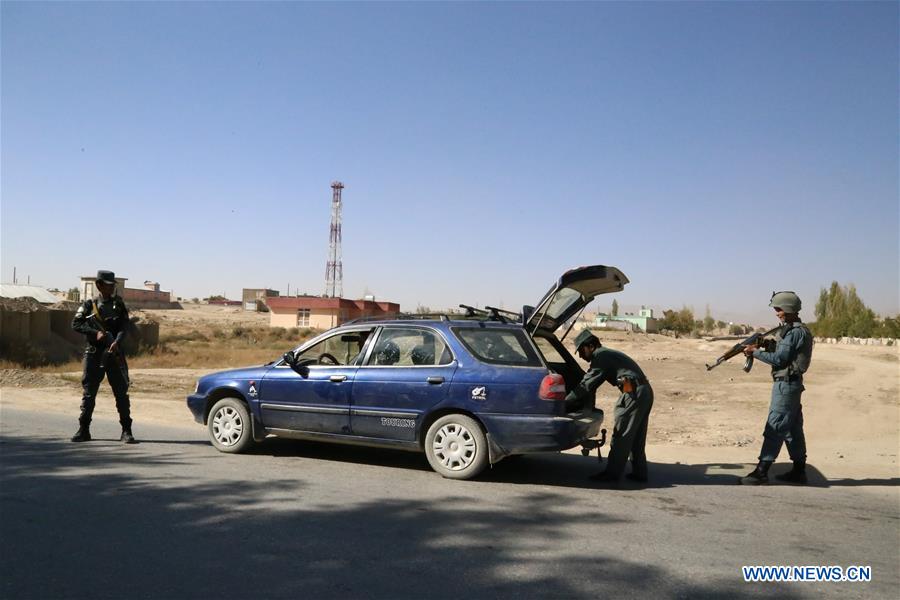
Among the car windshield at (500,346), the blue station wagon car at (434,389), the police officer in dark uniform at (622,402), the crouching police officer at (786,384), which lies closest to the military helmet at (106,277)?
the blue station wagon car at (434,389)

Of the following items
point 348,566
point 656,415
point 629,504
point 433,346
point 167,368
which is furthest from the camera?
point 167,368

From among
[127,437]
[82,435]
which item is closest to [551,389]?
[127,437]

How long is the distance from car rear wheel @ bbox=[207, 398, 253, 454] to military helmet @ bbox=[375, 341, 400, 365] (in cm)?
170

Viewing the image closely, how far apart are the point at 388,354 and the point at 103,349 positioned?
3.68 meters

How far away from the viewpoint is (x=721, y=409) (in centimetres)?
1595

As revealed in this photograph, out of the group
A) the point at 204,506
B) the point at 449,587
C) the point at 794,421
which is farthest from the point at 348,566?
the point at 794,421

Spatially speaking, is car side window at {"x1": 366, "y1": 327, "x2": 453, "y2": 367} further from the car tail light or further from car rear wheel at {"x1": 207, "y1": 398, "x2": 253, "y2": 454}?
car rear wheel at {"x1": 207, "y1": 398, "x2": 253, "y2": 454}

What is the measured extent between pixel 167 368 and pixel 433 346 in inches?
757

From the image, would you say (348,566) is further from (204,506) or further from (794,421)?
(794,421)

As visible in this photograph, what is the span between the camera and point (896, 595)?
4242 mm

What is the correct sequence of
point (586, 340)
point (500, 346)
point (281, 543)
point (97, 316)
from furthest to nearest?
point (97, 316), point (586, 340), point (500, 346), point (281, 543)

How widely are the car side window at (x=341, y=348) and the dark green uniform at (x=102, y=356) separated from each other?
2.36 m

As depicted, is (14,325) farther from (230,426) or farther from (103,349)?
(230,426)

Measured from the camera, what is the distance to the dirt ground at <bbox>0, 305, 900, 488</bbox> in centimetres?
974
